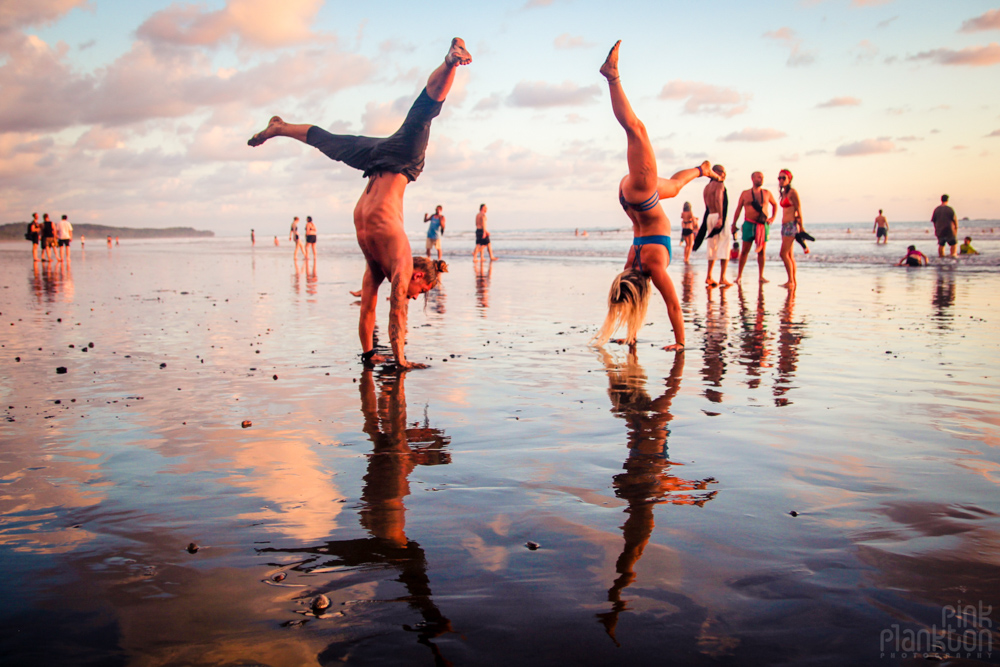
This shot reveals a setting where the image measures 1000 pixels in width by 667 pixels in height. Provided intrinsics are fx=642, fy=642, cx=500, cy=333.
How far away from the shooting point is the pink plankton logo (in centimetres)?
177

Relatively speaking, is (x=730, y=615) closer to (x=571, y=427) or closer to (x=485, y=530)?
(x=485, y=530)

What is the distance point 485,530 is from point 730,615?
3.16ft

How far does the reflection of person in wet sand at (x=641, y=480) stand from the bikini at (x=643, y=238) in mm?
1968

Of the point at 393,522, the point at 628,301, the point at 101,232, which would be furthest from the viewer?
the point at 101,232

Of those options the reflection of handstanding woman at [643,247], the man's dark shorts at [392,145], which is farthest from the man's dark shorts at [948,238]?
the man's dark shorts at [392,145]

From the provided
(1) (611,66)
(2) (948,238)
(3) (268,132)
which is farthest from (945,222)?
(3) (268,132)

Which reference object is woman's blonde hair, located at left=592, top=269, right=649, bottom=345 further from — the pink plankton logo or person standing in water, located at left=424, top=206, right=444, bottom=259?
person standing in water, located at left=424, top=206, right=444, bottom=259

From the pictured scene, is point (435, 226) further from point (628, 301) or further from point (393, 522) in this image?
point (393, 522)

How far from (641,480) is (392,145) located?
12.7 ft

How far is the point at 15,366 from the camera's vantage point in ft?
19.6

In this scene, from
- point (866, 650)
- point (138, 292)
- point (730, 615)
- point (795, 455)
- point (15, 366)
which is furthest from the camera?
point (138, 292)

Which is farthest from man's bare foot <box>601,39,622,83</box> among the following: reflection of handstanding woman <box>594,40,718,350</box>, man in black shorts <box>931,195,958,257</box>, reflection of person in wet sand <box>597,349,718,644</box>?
man in black shorts <box>931,195,958,257</box>

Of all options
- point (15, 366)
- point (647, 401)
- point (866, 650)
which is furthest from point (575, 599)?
point (15, 366)

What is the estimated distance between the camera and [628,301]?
6.83 metres
